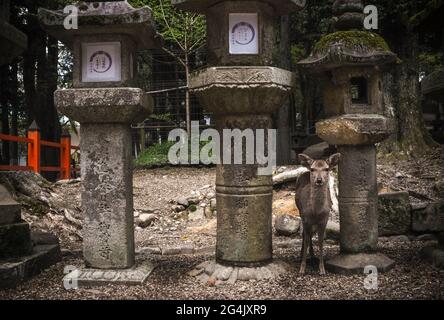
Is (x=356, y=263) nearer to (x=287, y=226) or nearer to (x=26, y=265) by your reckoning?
(x=287, y=226)

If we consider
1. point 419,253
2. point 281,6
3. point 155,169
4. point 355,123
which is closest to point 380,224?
point 419,253

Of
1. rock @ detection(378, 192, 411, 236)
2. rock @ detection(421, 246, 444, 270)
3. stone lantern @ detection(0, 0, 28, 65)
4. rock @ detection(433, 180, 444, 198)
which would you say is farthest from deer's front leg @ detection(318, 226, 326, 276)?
rock @ detection(433, 180, 444, 198)

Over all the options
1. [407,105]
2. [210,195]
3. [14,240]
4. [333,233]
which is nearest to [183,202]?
[210,195]

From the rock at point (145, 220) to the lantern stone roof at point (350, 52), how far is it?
18.1ft

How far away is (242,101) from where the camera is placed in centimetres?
480

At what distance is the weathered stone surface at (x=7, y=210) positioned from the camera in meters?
5.17

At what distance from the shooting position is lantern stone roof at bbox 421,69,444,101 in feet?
18.1

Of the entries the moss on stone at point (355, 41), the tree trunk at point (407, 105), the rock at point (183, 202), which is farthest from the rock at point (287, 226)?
the tree trunk at point (407, 105)

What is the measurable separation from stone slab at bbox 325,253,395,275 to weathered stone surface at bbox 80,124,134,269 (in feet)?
8.21

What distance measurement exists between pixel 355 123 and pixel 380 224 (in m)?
2.94

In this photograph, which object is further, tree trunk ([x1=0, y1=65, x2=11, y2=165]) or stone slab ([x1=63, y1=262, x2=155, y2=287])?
tree trunk ([x1=0, y1=65, x2=11, y2=165])

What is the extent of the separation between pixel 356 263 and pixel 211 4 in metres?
3.52

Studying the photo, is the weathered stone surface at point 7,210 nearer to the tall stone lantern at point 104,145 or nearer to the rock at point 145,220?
the tall stone lantern at point 104,145

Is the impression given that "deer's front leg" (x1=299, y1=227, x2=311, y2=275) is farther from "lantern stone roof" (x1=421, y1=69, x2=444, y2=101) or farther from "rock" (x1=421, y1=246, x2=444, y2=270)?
"lantern stone roof" (x1=421, y1=69, x2=444, y2=101)
